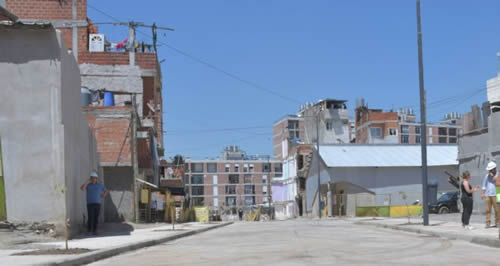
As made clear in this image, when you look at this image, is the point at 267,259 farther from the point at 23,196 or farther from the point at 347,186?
the point at 347,186

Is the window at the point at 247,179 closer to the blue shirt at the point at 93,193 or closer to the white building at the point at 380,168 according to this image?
the white building at the point at 380,168

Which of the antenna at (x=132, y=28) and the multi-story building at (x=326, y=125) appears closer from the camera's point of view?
the antenna at (x=132, y=28)

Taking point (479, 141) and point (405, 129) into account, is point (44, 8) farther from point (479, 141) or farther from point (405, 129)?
point (405, 129)

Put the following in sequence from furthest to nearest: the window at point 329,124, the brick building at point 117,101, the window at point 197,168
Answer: the window at point 197,168 < the window at point 329,124 < the brick building at point 117,101

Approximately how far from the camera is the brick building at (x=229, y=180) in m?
152

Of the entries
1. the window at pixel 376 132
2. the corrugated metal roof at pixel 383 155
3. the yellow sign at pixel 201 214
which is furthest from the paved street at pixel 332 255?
the window at pixel 376 132

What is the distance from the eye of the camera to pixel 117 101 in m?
37.3

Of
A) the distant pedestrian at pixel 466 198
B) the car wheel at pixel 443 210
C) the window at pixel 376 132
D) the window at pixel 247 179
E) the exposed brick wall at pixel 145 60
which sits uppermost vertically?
the exposed brick wall at pixel 145 60

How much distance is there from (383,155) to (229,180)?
307ft

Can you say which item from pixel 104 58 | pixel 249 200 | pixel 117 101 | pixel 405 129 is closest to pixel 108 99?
pixel 117 101

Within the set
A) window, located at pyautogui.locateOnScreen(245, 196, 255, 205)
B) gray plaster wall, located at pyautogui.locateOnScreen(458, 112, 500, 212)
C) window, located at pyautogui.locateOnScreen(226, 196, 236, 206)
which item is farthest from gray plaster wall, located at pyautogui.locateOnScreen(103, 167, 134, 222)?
window, located at pyautogui.locateOnScreen(245, 196, 255, 205)

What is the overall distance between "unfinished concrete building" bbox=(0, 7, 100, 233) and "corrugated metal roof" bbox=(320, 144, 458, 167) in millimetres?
46043

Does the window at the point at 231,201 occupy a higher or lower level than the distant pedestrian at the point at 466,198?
lower

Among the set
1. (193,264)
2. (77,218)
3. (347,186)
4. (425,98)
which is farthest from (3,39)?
(347,186)
